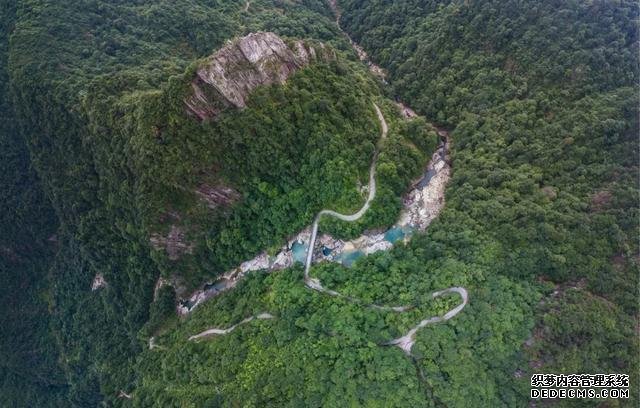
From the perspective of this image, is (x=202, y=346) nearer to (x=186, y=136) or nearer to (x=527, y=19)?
(x=186, y=136)

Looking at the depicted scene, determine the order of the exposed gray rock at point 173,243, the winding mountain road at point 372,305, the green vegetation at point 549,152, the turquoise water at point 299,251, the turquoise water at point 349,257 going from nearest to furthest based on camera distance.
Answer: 1. the green vegetation at point 549,152
2. the winding mountain road at point 372,305
3. the turquoise water at point 349,257
4. the exposed gray rock at point 173,243
5. the turquoise water at point 299,251

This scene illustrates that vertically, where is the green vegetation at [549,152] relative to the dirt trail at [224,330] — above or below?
above

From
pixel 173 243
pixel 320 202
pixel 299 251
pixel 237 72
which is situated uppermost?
pixel 237 72

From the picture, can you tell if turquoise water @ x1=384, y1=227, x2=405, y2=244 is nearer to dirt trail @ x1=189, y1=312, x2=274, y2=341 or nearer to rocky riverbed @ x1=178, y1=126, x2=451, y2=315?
rocky riverbed @ x1=178, y1=126, x2=451, y2=315

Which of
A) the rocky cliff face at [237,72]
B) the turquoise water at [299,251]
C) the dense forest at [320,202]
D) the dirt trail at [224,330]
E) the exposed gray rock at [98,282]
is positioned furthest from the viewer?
the exposed gray rock at [98,282]

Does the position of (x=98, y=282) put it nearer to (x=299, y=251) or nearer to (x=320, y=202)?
(x=299, y=251)

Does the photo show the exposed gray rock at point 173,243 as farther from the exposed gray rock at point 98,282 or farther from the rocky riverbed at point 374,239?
the exposed gray rock at point 98,282

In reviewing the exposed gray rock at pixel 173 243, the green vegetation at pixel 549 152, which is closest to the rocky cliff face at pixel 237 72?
the exposed gray rock at pixel 173 243

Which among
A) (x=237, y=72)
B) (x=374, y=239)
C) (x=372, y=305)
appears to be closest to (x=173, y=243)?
(x=237, y=72)
